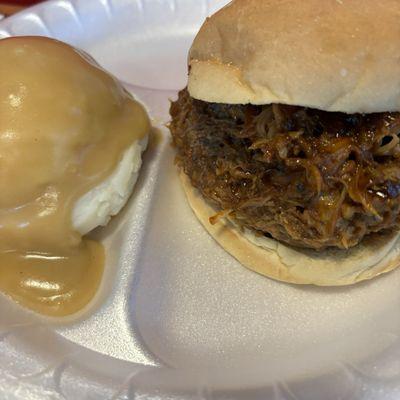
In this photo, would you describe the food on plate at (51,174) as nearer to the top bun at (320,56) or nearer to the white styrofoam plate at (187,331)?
the white styrofoam plate at (187,331)

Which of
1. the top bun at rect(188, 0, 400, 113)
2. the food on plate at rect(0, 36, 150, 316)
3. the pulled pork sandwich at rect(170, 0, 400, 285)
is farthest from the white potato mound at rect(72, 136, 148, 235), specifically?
the top bun at rect(188, 0, 400, 113)

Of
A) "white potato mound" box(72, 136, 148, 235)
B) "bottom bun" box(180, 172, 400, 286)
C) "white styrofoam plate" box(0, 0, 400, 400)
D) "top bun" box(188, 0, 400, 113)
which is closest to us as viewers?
"top bun" box(188, 0, 400, 113)

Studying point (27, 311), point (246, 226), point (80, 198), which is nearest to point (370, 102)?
point (246, 226)

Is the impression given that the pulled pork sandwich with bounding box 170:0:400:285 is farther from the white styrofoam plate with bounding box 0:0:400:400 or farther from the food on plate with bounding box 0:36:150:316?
the food on plate with bounding box 0:36:150:316

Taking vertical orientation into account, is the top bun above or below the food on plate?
above

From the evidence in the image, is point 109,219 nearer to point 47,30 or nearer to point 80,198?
point 80,198

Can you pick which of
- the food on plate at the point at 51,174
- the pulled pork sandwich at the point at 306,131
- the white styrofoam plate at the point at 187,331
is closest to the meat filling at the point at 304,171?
the pulled pork sandwich at the point at 306,131
